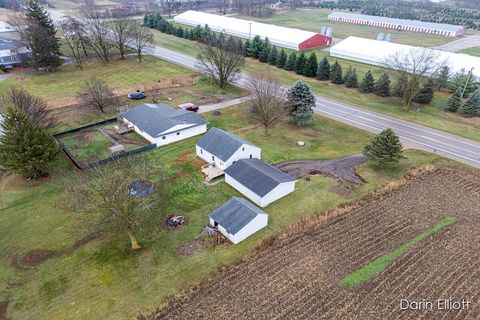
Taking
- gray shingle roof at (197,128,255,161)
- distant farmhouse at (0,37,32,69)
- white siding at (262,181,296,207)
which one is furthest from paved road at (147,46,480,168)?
distant farmhouse at (0,37,32,69)

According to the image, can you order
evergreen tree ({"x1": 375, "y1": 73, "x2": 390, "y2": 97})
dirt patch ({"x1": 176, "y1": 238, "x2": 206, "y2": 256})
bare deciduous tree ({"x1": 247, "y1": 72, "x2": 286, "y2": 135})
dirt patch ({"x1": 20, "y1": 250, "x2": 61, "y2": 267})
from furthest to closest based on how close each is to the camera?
evergreen tree ({"x1": 375, "y1": 73, "x2": 390, "y2": 97}) → bare deciduous tree ({"x1": 247, "y1": 72, "x2": 286, "y2": 135}) → dirt patch ({"x1": 176, "y1": 238, "x2": 206, "y2": 256}) → dirt patch ({"x1": 20, "y1": 250, "x2": 61, "y2": 267})

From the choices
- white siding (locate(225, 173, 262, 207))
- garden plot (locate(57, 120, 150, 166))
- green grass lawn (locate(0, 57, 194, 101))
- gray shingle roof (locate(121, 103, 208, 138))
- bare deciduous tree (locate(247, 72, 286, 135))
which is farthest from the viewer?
green grass lawn (locate(0, 57, 194, 101))

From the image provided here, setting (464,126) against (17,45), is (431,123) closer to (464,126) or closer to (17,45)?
(464,126)

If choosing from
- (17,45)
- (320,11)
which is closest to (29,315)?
(17,45)

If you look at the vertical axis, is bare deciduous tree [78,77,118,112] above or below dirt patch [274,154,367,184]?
above

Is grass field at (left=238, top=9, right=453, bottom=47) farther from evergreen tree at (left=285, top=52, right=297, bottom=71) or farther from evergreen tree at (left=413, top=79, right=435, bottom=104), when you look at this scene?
evergreen tree at (left=413, top=79, right=435, bottom=104)

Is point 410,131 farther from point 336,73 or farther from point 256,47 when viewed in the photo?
point 256,47
